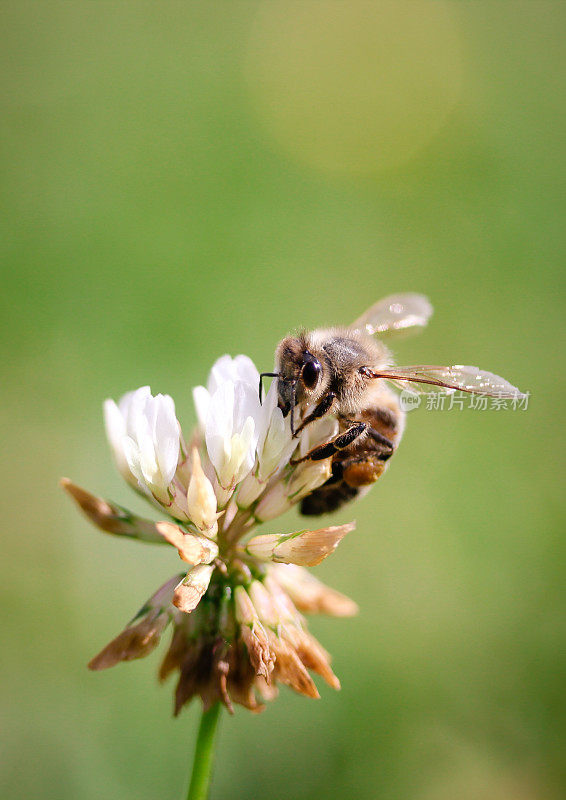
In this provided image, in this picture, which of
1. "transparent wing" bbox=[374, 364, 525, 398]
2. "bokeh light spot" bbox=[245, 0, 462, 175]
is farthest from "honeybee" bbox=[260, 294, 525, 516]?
"bokeh light spot" bbox=[245, 0, 462, 175]

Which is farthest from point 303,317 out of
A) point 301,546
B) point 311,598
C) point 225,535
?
point 301,546

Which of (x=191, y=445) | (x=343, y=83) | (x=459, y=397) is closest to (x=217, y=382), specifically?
(x=191, y=445)

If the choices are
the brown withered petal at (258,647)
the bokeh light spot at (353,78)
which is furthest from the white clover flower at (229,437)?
the bokeh light spot at (353,78)

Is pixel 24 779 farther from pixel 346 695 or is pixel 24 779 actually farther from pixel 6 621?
pixel 346 695

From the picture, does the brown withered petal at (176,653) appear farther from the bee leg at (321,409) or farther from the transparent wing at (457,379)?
the transparent wing at (457,379)

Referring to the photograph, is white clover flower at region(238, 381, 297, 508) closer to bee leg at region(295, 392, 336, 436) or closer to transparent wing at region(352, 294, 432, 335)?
bee leg at region(295, 392, 336, 436)
